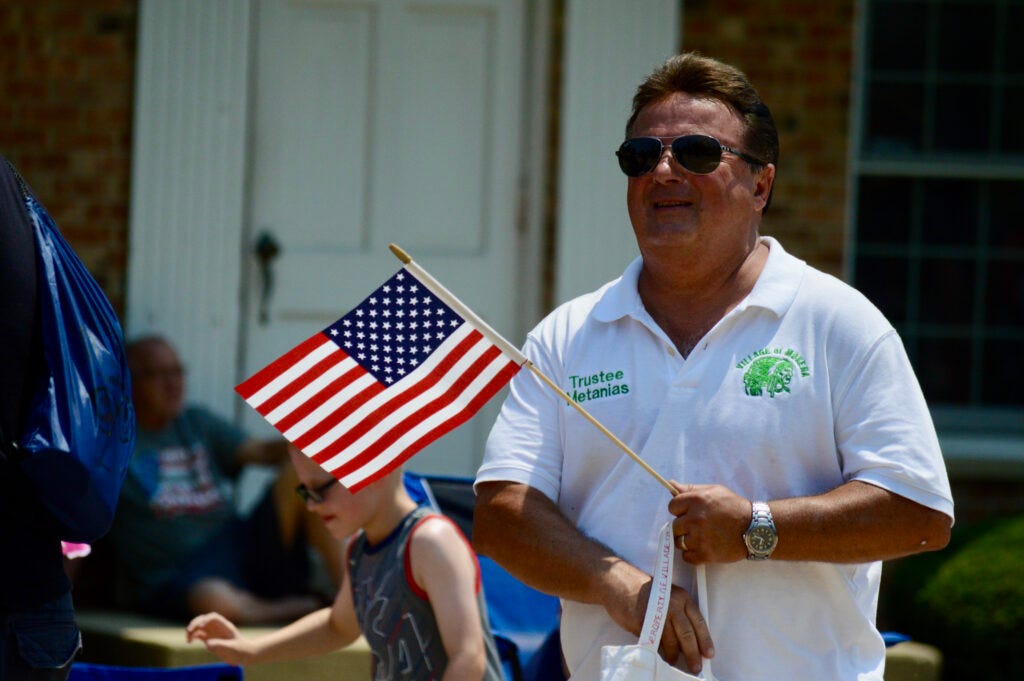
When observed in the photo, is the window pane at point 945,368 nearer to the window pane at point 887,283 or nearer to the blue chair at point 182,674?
the window pane at point 887,283

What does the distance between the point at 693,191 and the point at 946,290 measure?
4.40 m

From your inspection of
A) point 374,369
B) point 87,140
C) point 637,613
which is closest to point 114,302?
point 87,140

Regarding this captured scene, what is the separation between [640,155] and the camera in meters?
2.95

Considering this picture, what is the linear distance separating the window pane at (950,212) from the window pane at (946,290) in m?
0.11

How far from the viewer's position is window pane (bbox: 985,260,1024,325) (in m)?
6.98

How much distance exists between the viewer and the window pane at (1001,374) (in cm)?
700

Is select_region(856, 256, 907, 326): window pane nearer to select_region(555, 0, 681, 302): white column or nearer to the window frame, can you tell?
the window frame

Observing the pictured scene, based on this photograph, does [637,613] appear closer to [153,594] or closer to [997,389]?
[153,594]


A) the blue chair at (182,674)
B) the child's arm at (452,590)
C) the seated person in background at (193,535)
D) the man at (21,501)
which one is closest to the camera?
the man at (21,501)

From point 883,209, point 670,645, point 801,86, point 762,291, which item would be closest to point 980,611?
point 883,209

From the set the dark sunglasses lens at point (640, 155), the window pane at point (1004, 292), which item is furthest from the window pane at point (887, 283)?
the dark sunglasses lens at point (640, 155)

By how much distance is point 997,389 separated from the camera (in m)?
7.01

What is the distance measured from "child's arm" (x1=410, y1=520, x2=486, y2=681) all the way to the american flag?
541 mm

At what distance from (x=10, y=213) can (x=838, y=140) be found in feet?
14.8
